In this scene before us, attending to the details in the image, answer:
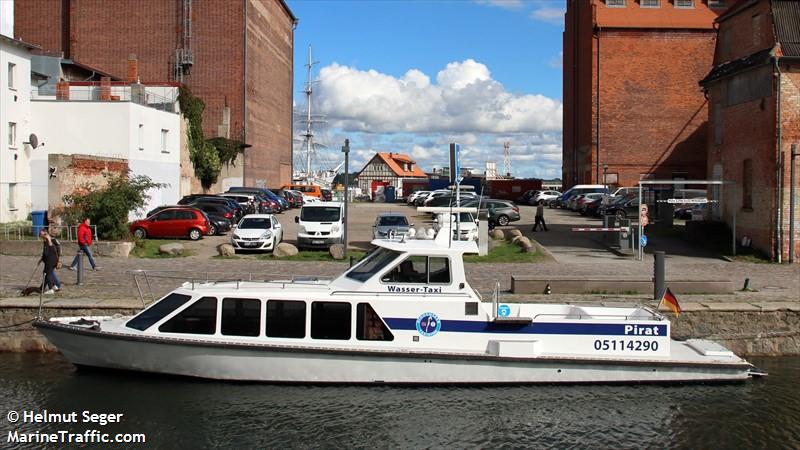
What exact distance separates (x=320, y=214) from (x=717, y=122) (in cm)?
1572

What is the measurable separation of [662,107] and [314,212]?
122ft

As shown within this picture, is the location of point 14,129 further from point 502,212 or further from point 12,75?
point 502,212

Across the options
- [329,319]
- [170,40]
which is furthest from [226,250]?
[170,40]

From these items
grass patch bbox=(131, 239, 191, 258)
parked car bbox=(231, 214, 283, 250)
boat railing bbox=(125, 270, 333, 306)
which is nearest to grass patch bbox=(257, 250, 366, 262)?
parked car bbox=(231, 214, 283, 250)

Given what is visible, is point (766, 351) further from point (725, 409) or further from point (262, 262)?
point (262, 262)

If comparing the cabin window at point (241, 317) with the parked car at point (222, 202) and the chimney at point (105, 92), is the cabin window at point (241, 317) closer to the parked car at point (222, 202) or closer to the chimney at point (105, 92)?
the parked car at point (222, 202)

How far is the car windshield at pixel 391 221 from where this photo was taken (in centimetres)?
2966

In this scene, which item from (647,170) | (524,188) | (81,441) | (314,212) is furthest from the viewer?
(524,188)

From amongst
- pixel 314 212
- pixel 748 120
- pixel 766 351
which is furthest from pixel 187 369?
pixel 748 120

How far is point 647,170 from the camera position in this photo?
190ft

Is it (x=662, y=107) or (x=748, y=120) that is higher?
(x=662, y=107)

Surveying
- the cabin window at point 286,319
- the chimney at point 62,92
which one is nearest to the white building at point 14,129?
the chimney at point 62,92

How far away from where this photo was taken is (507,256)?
2691cm

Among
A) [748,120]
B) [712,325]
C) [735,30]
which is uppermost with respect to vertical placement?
[735,30]
